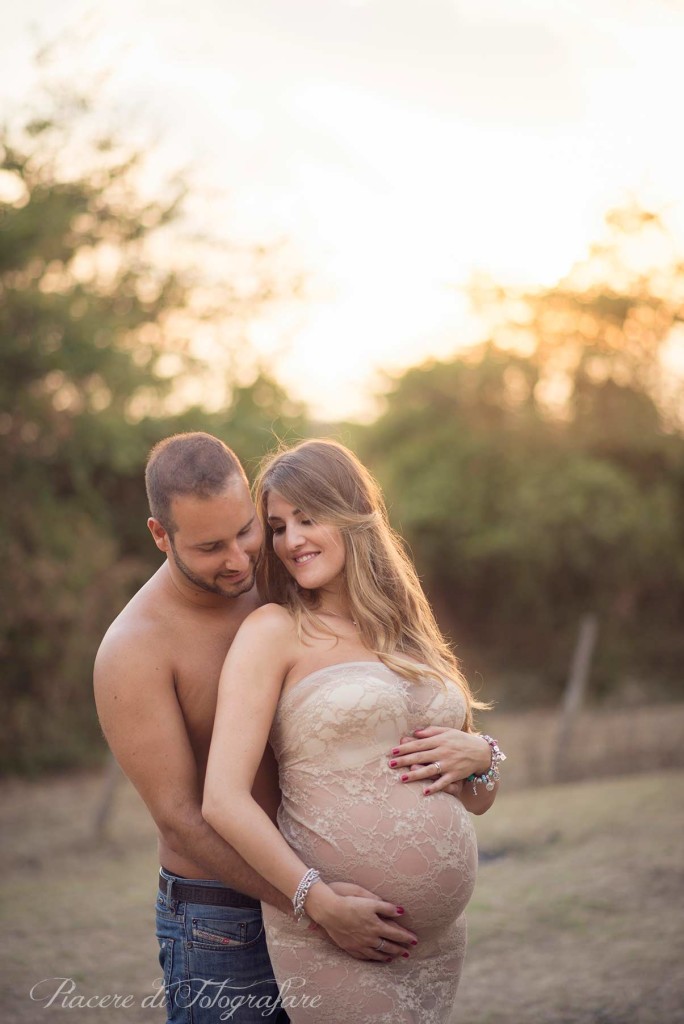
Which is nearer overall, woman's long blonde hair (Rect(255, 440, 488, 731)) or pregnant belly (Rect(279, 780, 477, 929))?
A: pregnant belly (Rect(279, 780, 477, 929))

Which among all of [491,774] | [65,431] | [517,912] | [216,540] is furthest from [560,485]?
[216,540]

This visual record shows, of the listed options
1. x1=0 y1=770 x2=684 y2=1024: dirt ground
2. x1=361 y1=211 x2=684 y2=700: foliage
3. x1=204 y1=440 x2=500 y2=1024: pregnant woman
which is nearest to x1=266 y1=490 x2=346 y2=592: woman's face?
x1=204 y1=440 x2=500 y2=1024: pregnant woman

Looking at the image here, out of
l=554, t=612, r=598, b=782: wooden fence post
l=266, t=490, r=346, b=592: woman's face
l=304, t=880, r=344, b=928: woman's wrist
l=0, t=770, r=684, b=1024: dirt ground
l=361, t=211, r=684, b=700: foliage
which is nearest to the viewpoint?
l=304, t=880, r=344, b=928: woman's wrist

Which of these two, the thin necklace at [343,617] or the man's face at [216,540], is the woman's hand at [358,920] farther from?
the man's face at [216,540]

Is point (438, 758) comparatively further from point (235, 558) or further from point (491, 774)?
point (235, 558)

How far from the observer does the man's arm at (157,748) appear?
96.3 inches

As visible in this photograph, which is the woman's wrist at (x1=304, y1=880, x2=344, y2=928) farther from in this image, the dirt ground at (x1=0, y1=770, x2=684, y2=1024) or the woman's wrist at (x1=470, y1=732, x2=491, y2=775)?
the dirt ground at (x1=0, y1=770, x2=684, y2=1024)

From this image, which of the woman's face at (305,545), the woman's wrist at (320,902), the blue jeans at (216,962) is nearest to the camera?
the woman's wrist at (320,902)

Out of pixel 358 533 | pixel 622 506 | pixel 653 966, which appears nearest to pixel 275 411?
pixel 622 506

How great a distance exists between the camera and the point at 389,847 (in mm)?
2465

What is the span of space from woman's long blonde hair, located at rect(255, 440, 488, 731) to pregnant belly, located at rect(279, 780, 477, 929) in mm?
361

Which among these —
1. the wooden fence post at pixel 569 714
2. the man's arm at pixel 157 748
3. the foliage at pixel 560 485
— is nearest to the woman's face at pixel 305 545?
the man's arm at pixel 157 748

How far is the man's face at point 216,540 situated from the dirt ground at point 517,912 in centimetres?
223

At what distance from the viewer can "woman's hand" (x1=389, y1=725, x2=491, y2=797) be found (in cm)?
253
